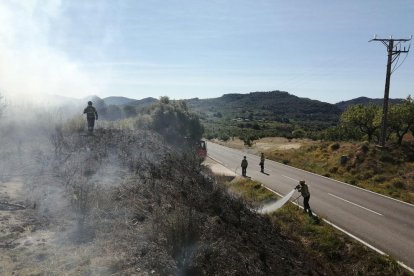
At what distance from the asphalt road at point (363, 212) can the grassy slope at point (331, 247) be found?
2.20ft

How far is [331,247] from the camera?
13055mm

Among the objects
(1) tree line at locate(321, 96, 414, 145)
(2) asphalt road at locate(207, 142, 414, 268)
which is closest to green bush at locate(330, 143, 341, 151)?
(1) tree line at locate(321, 96, 414, 145)

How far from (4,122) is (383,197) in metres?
18.5

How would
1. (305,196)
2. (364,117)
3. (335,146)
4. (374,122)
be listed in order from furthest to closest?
(364,117) < (374,122) < (335,146) < (305,196)

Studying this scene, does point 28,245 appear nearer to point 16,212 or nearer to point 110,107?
point 16,212

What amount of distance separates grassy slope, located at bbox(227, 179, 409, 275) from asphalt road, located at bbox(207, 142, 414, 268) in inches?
26.4

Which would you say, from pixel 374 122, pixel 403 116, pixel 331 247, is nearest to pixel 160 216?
pixel 331 247

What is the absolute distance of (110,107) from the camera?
146 feet

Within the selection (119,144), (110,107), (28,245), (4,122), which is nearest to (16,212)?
(28,245)

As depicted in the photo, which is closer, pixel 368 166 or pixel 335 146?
pixel 368 166

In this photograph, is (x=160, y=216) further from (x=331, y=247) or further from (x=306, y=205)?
(x=306, y=205)

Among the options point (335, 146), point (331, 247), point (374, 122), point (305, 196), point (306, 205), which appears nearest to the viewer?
point (331, 247)

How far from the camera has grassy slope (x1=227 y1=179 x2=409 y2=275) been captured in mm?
11312

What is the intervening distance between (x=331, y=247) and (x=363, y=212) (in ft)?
16.5
